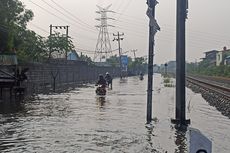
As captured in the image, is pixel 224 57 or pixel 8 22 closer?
pixel 8 22

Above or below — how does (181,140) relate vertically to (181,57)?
below

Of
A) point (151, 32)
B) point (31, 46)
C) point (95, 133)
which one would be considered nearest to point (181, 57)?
point (151, 32)

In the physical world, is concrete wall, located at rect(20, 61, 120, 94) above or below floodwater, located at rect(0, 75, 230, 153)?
above

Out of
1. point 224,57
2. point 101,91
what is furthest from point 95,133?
point 224,57

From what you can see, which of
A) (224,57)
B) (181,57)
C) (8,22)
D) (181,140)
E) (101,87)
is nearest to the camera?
(181,140)

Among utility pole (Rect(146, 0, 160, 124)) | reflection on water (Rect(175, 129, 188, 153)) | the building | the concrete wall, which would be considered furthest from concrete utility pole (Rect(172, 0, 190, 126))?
the building

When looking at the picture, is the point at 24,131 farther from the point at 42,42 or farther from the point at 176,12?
the point at 42,42

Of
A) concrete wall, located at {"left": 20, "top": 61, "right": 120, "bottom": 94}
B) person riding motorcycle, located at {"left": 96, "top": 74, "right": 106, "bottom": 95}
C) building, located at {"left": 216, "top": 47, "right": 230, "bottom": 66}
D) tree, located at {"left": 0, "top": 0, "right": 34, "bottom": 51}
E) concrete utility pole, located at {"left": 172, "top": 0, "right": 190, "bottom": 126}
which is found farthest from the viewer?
building, located at {"left": 216, "top": 47, "right": 230, "bottom": 66}

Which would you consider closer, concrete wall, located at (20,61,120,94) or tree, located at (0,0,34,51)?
tree, located at (0,0,34,51)

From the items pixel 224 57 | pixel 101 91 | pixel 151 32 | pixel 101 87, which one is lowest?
pixel 101 91

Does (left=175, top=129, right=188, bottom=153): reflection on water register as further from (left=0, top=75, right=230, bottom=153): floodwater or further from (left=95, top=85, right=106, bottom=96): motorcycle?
(left=95, top=85, right=106, bottom=96): motorcycle

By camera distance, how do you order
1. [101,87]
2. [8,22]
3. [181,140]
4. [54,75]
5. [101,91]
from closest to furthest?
1. [181,140]
2. [101,91]
3. [101,87]
4. [8,22]
5. [54,75]

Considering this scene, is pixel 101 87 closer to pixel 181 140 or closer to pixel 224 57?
pixel 181 140

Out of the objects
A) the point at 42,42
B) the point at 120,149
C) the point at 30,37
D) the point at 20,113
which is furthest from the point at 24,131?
the point at 42,42
